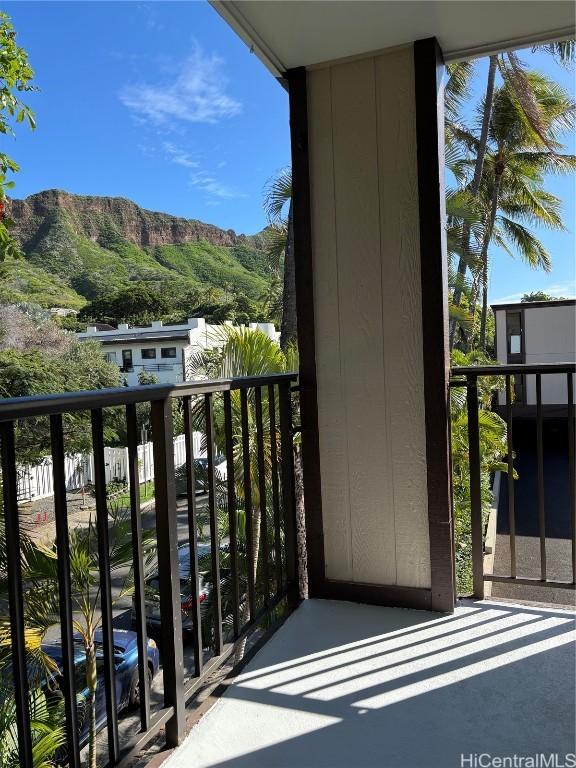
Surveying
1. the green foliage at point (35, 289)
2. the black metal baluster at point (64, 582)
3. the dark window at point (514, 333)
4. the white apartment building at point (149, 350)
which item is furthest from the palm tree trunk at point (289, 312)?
the white apartment building at point (149, 350)

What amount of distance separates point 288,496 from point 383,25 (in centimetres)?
169

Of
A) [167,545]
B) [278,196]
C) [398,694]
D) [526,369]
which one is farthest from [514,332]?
[167,545]

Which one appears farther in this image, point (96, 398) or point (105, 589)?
point (105, 589)

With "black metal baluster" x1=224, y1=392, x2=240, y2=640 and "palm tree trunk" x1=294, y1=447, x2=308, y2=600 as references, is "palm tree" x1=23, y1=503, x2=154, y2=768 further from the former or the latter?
"black metal baluster" x1=224, y1=392, x2=240, y2=640

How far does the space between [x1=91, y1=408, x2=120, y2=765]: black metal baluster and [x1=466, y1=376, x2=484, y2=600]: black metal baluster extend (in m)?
1.41

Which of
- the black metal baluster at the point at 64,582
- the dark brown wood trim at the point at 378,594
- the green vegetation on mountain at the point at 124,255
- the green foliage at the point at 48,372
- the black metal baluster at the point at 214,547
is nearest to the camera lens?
the black metal baluster at the point at 64,582

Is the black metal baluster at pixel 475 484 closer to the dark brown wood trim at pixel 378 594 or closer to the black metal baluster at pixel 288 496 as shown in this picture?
the dark brown wood trim at pixel 378 594

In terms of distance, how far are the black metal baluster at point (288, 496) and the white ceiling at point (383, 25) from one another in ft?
3.97

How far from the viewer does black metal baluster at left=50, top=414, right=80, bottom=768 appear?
1003 millimetres

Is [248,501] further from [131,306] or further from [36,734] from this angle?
[131,306]

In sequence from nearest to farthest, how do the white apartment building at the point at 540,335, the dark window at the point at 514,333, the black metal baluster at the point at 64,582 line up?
1. the black metal baluster at the point at 64,582
2. the white apartment building at the point at 540,335
3. the dark window at the point at 514,333

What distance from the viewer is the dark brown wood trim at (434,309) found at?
196 centimetres

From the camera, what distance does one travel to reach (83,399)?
103 cm

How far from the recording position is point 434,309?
1992 millimetres
